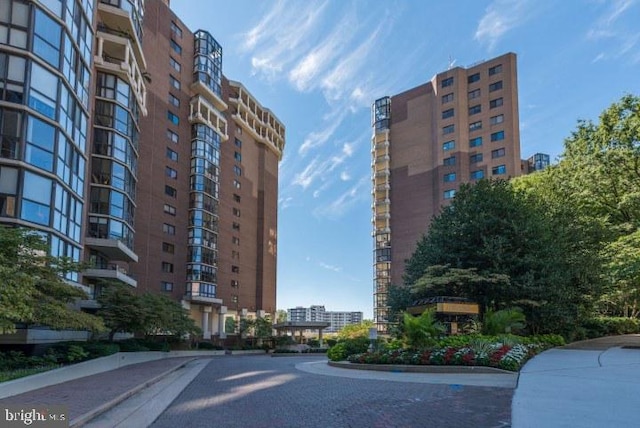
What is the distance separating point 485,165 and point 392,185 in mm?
15558

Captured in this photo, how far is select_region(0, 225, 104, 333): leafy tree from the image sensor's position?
542 inches

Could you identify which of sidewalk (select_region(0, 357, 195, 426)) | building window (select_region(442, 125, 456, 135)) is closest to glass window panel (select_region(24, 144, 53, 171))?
sidewalk (select_region(0, 357, 195, 426))

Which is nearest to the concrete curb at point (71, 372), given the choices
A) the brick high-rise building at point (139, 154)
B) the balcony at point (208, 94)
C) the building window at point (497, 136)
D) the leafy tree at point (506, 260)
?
the brick high-rise building at point (139, 154)

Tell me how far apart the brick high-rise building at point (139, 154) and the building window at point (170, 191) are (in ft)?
0.89

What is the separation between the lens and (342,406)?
1071 centimetres

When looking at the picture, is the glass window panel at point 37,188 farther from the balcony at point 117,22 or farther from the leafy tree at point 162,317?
the balcony at point 117,22

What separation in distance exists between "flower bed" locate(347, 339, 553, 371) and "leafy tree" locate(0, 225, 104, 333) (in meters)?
10.2

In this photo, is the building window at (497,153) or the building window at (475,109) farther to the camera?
the building window at (475,109)

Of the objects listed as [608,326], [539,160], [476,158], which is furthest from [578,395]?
[539,160]

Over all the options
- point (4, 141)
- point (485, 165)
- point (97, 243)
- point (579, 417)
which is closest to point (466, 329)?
point (579, 417)

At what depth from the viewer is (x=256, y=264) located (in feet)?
270

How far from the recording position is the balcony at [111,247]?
3866 centimetres

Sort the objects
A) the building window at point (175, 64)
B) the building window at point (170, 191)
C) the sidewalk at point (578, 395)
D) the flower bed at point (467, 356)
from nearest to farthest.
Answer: the sidewalk at point (578, 395) < the flower bed at point (467, 356) < the building window at point (170, 191) < the building window at point (175, 64)

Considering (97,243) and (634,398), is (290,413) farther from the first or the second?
(97,243)
